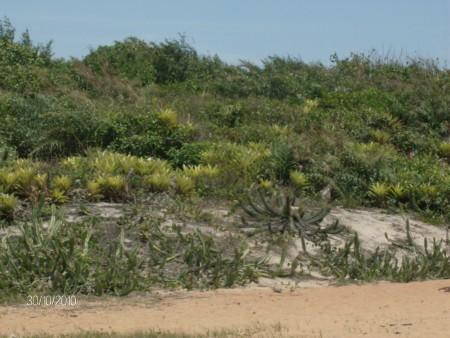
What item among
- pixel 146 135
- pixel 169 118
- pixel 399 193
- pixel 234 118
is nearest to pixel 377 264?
pixel 399 193

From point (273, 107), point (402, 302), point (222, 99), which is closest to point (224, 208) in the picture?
point (402, 302)

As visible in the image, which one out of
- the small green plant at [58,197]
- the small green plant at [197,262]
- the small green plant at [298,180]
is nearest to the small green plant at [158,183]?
the small green plant at [58,197]

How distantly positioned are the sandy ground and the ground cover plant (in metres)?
0.56

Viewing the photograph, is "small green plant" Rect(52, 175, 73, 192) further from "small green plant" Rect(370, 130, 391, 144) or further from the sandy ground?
"small green plant" Rect(370, 130, 391, 144)

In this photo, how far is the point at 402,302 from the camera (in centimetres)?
938

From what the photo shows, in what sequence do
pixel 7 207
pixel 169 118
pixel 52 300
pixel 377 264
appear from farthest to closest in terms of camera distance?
pixel 169 118, pixel 7 207, pixel 377 264, pixel 52 300

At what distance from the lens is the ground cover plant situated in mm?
10539

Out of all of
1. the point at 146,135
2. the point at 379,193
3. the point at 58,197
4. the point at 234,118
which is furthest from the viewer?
the point at 234,118

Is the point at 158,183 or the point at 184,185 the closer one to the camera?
the point at 158,183

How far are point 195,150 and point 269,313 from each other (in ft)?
20.3

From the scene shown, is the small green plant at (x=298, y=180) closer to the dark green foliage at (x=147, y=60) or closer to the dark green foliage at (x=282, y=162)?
the dark green foliage at (x=282, y=162)

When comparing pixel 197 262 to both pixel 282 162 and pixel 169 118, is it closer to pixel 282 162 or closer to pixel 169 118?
pixel 282 162

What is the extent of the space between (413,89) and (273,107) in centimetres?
345

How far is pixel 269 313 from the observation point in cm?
888
